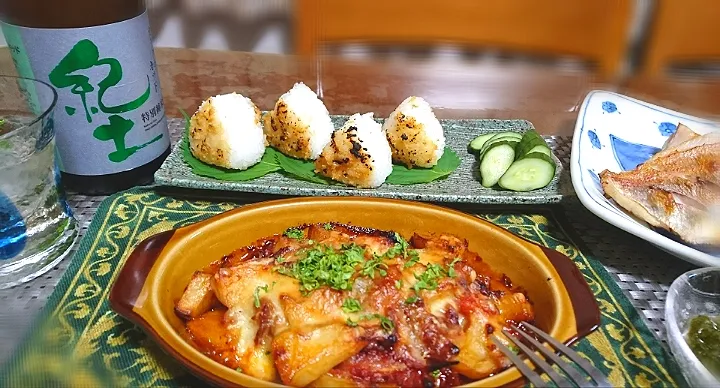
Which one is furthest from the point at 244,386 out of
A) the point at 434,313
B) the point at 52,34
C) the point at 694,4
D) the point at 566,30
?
the point at 694,4

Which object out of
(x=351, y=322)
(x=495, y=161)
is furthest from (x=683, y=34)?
Result: (x=351, y=322)

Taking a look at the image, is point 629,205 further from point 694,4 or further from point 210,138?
point 694,4

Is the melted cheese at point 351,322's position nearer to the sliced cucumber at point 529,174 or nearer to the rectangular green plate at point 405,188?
the rectangular green plate at point 405,188

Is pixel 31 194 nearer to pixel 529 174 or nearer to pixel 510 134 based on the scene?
pixel 529 174

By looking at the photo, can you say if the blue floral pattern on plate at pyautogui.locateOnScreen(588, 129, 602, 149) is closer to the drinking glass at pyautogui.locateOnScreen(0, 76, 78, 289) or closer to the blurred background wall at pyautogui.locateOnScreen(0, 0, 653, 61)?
the drinking glass at pyautogui.locateOnScreen(0, 76, 78, 289)

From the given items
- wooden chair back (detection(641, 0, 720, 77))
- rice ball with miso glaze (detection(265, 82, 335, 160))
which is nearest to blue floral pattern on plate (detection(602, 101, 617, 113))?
rice ball with miso glaze (detection(265, 82, 335, 160))

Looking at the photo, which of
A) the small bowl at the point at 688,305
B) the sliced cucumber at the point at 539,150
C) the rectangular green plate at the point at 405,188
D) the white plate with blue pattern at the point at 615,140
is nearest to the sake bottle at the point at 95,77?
the rectangular green plate at the point at 405,188
